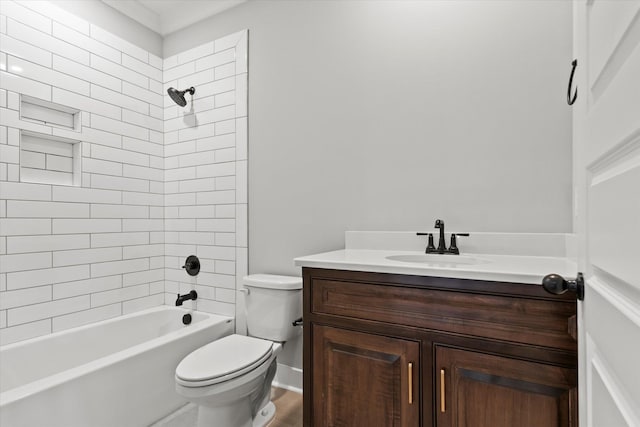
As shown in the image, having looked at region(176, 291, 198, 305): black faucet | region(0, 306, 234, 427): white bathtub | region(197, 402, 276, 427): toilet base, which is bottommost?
region(197, 402, 276, 427): toilet base

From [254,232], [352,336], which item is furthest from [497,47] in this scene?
[254,232]

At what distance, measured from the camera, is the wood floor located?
6.10ft

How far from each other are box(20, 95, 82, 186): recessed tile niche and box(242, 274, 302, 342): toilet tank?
4.69ft

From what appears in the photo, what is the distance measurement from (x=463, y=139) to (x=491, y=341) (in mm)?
1002

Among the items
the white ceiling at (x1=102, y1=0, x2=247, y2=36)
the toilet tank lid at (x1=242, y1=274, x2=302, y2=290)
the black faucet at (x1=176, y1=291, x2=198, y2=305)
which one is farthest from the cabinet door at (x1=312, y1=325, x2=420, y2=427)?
the white ceiling at (x1=102, y1=0, x2=247, y2=36)

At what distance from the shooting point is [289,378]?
→ 220 centimetres

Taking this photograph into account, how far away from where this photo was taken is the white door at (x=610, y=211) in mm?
426

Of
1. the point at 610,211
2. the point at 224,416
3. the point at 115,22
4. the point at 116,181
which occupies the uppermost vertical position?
the point at 115,22

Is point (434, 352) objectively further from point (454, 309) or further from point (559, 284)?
point (559, 284)

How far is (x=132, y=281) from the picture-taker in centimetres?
256

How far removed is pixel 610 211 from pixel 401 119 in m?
1.41

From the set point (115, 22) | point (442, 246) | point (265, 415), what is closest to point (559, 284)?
point (442, 246)

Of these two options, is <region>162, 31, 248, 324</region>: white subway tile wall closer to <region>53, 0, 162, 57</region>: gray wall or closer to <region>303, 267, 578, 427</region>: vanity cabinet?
<region>53, 0, 162, 57</region>: gray wall

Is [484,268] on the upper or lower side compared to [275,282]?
upper
